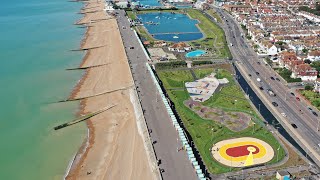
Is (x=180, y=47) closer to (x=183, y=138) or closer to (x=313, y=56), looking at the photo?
(x=313, y=56)

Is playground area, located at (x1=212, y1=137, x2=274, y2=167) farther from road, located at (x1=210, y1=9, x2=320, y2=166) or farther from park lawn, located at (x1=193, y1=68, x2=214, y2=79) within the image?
park lawn, located at (x1=193, y1=68, x2=214, y2=79)

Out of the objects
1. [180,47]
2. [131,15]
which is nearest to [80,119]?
[180,47]

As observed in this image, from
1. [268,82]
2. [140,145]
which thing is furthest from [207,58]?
[140,145]

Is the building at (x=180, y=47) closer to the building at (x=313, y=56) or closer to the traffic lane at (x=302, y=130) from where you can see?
the building at (x=313, y=56)

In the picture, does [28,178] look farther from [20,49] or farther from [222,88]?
[20,49]

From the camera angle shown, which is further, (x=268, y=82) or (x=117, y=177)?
(x=268, y=82)

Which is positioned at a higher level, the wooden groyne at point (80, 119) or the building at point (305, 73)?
the building at point (305, 73)

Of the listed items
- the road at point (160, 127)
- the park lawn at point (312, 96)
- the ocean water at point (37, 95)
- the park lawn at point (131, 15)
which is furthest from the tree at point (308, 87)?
the park lawn at point (131, 15)
